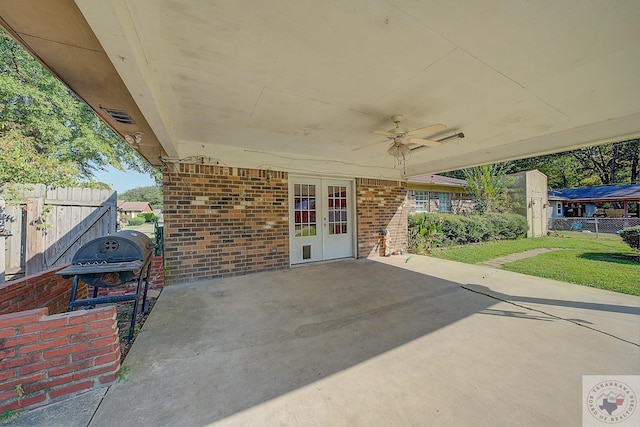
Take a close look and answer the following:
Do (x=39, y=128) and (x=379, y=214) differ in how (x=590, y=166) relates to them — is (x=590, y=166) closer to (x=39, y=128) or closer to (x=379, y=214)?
(x=379, y=214)

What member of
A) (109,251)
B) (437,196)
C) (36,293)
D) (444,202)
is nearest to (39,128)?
(36,293)

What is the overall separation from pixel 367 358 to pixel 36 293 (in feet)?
11.1

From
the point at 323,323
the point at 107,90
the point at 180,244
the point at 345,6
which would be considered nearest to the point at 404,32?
the point at 345,6

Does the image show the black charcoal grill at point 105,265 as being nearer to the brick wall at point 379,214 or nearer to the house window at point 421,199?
the brick wall at point 379,214

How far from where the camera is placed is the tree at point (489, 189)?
37.8 ft

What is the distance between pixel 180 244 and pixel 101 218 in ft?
6.64

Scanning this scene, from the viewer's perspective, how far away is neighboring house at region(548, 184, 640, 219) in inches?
602

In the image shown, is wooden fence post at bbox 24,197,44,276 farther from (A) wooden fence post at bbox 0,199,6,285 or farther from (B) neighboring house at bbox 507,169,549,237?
(B) neighboring house at bbox 507,169,549,237

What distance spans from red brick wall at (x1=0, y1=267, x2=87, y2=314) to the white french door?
377cm

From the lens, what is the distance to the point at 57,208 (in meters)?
4.53

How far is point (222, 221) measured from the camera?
490 cm

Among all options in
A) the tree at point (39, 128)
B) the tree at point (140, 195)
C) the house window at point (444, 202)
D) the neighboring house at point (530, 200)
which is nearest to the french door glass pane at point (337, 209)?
the tree at point (39, 128)

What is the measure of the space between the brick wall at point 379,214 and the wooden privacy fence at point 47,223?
5.75 meters

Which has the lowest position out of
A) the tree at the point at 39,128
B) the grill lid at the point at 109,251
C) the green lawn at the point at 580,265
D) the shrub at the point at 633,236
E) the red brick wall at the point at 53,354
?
the green lawn at the point at 580,265
